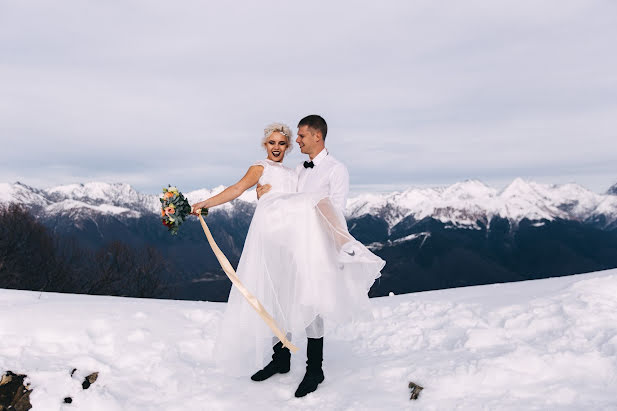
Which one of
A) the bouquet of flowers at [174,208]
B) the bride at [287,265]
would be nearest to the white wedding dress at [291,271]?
the bride at [287,265]

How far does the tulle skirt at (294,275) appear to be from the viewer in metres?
5.27

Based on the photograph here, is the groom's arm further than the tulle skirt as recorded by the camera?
Yes

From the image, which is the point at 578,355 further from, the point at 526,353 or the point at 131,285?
the point at 131,285

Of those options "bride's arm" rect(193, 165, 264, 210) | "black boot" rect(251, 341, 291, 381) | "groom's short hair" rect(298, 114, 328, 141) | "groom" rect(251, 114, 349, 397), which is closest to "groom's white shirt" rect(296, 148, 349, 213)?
"groom" rect(251, 114, 349, 397)

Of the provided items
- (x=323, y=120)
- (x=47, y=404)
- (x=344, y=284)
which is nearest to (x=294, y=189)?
(x=323, y=120)

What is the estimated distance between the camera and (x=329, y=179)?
5.45m

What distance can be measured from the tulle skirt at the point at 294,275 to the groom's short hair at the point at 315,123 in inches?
32.5

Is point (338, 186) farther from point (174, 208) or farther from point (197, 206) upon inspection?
point (174, 208)

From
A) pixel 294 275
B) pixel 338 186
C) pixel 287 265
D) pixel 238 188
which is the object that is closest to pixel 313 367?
pixel 294 275

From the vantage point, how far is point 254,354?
564 cm

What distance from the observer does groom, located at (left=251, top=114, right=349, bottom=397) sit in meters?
5.43

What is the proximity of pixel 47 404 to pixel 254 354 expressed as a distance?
7.58 ft

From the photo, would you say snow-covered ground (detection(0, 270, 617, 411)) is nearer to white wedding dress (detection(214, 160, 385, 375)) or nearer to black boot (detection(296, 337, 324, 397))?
black boot (detection(296, 337, 324, 397))

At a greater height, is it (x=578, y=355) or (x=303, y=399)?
(x=578, y=355)
